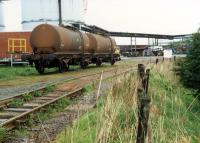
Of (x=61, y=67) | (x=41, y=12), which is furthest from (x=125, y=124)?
(x=41, y=12)

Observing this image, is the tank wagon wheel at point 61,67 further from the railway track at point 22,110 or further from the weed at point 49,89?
the railway track at point 22,110

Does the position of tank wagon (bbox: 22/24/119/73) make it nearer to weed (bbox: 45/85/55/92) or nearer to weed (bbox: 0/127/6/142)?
weed (bbox: 45/85/55/92)

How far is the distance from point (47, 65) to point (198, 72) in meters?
16.3

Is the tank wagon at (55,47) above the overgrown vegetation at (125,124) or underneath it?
above

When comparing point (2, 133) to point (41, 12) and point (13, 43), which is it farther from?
point (41, 12)

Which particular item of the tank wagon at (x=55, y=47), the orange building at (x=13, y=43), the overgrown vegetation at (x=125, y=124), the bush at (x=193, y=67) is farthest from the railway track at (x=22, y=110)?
the orange building at (x=13, y=43)

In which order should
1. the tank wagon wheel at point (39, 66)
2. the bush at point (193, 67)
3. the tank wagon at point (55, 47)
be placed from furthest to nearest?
the tank wagon wheel at point (39, 66) < the tank wagon at point (55, 47) < the bush at point (193, 67)

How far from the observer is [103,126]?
612 cm

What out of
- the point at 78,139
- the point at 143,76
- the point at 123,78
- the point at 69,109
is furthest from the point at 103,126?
the point at 69,109

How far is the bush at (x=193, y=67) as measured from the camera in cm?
1455

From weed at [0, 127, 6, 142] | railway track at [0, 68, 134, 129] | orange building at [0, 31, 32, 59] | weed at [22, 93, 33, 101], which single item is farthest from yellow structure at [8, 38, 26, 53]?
weed at [0, 127, 6, 142]

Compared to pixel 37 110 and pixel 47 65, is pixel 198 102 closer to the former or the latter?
pixel 37 110

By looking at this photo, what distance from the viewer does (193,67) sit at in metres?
Answer: 14.7

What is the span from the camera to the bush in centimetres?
1455
